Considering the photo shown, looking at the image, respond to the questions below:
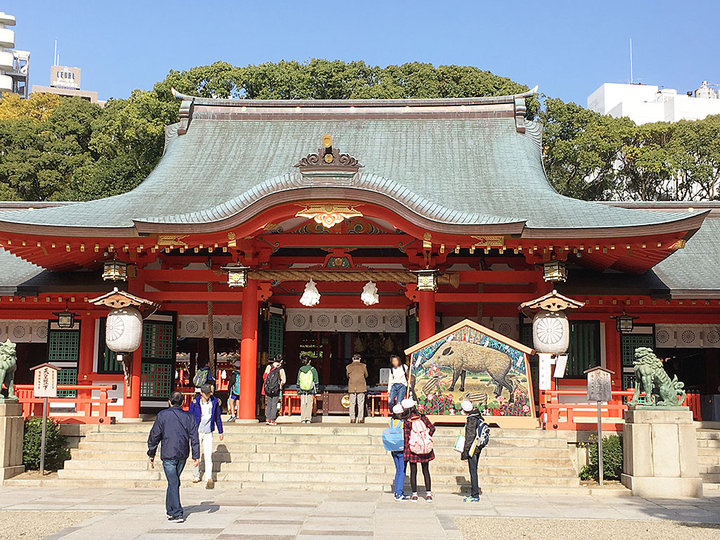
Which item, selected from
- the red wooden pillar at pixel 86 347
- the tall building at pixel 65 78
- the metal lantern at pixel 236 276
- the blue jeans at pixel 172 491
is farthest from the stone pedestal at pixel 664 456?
the tall building at pixel 65 78

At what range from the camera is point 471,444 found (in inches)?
440

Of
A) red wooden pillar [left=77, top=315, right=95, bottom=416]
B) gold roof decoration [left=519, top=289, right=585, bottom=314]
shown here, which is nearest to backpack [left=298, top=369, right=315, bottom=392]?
gold roof decoration [left=519, top=289, right=585, bottom=314]

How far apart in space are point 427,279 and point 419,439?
5.29 m

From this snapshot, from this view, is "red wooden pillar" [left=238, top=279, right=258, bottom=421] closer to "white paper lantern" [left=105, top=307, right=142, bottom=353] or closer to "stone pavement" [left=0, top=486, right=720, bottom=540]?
"white paper lantern" [left=105, top=307, right=142, bottom=353]

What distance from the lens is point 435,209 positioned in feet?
50.1

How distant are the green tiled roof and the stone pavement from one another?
552 centimetres

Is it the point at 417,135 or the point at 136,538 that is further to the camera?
the point at 417,135

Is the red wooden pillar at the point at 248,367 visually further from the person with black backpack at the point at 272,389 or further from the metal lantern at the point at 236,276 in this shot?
the metal lantern at the point at 236,276

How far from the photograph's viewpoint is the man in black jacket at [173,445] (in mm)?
9469

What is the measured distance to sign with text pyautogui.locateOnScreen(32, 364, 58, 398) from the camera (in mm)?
13992

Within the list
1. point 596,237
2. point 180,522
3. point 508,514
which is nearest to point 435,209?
point 596,237

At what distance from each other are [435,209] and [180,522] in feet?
26.7

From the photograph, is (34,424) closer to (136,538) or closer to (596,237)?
(136,538)

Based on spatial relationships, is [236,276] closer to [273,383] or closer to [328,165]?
[273,383]
